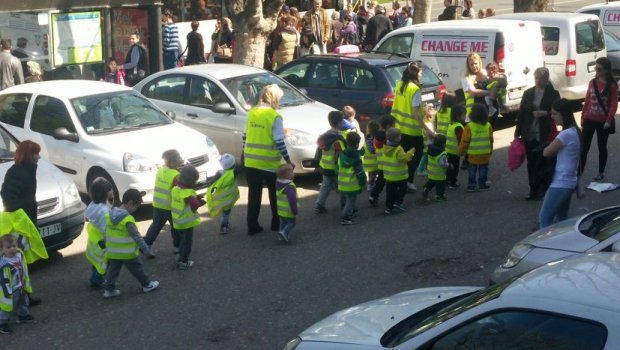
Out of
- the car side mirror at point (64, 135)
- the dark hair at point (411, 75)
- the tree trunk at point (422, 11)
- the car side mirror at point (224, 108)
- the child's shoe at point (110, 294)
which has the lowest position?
the child's shoe at point (110, 294)

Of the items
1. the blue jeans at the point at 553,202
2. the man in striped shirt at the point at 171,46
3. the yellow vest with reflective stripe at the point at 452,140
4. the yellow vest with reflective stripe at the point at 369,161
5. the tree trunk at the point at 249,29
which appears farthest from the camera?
the man in striped shirt at the point at 171,46


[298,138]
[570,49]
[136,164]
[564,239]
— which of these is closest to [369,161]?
[298,138]

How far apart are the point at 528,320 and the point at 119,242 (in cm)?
513

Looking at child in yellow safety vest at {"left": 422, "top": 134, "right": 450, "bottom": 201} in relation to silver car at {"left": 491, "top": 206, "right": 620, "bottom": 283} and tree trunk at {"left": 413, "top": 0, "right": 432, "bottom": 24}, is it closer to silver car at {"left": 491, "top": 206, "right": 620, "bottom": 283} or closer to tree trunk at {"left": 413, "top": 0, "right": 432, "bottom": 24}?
silver car at {"left": 491, "top": 206, "right": 620, "bottom": 283}

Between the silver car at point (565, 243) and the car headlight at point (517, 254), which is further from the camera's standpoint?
the car headlight at point (517, 254)

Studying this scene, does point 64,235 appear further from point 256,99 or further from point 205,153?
point 256,99

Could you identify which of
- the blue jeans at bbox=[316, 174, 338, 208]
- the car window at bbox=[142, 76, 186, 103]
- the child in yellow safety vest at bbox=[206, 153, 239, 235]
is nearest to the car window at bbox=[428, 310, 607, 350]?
the child in yellow safety vest at bbox=[206, 153, 239, 235]

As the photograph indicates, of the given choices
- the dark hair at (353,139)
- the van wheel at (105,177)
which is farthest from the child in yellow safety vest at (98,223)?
the dark hair at (353,139)

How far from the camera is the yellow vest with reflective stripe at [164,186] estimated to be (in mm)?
9883

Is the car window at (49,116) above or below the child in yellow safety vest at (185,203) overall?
above

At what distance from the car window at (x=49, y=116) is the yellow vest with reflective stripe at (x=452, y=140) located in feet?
15.6

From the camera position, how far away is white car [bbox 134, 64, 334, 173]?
13.2 meters

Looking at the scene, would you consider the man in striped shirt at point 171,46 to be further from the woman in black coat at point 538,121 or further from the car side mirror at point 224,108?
the woman in black coat at point 538,121

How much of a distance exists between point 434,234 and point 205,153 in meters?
3.34
